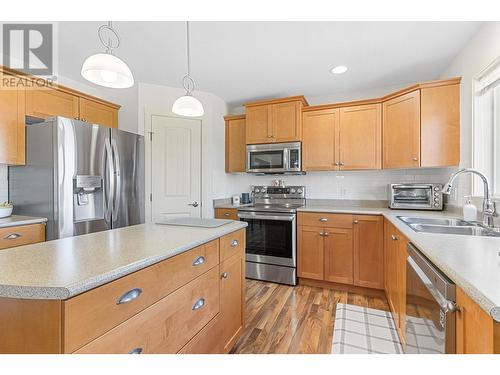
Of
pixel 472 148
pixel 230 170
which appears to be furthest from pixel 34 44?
pixel 472 148

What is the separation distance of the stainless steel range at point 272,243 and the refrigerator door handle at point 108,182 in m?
1.45

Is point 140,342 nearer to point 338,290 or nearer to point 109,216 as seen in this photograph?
point 109,216

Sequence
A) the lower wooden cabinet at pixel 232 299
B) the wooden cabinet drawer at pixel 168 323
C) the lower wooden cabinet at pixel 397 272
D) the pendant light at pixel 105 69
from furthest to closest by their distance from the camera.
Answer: the lower wooden cabinet at pixel 397 272, the lower wooden cabinet at pixel 232 299, the pendant light at pixel 105 69, the wooden cabinet drawer at pixel 168 323

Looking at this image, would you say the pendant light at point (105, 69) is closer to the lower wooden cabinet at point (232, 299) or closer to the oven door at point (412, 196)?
the lower wooden cabinet at point (232, 299)

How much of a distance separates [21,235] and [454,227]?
10.9 ft

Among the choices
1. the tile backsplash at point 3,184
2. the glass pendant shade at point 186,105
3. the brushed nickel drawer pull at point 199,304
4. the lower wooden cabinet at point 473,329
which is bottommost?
the brushed nickel drawer pull at point 199,304

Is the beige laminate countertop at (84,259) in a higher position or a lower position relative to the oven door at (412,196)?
lower

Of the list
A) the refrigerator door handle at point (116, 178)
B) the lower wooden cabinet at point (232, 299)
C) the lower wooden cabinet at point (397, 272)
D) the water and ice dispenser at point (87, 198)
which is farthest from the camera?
the refrigerator door handle at point (116, 178)

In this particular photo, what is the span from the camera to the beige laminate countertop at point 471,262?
0.69 m

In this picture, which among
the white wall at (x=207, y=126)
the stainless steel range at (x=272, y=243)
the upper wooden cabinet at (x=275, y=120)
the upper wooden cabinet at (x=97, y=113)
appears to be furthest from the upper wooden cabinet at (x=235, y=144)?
the upper wooden cabinet at (x=97, y=113)

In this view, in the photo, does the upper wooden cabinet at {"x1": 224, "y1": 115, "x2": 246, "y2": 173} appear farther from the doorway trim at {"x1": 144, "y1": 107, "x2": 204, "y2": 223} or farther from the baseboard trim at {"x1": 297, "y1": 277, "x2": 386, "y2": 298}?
the baseboard trim at {"x1": 297, "y1": 277, "x2": 386, "y2": 298}

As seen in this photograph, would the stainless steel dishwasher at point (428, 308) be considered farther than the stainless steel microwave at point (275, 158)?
No

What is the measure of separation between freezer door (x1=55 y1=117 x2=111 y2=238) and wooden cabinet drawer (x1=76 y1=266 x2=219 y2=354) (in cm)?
161

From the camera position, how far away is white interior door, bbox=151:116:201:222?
10.0 ft
